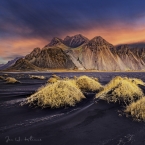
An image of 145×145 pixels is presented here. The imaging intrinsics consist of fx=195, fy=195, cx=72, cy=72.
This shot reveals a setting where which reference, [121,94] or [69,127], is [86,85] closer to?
[121,94]

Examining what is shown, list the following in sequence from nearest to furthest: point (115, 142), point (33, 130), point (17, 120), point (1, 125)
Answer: point (115, 142) < point (33, 130) < point (1, 125) < point (17, 120)

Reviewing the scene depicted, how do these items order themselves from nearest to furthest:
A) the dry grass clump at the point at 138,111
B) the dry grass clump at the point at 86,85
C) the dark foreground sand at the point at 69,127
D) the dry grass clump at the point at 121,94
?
the dark foreground sand at the point at 69,127 < the dry grass clump at the point at 138,111 < the dry grass clump at the point at 121,94 < the dry grass clump at the point at 86,85

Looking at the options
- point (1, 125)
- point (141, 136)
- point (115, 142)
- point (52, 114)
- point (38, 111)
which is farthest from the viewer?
point (38, 111)

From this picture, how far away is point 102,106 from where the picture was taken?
54.0 feet

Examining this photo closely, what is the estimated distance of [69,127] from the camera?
11.1 m

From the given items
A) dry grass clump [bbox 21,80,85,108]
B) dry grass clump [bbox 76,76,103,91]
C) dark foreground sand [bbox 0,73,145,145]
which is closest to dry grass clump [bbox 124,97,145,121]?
dark foreground sand [bbox 0,73,145,145]

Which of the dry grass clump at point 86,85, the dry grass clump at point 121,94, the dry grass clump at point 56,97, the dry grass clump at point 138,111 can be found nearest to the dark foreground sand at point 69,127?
the dry grass clump at point 138,111

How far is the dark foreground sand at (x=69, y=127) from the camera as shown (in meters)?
9.17

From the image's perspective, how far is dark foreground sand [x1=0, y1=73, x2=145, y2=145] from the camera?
9.17 m

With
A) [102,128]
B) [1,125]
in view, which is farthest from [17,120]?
[102,128]

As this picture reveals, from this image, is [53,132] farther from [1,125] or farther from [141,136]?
[141,136]

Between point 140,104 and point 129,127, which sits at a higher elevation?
point 140,104

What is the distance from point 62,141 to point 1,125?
14.5 ft

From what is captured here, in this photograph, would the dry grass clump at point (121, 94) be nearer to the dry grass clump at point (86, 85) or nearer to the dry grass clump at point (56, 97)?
the dry grass clump at point (56, 97)
